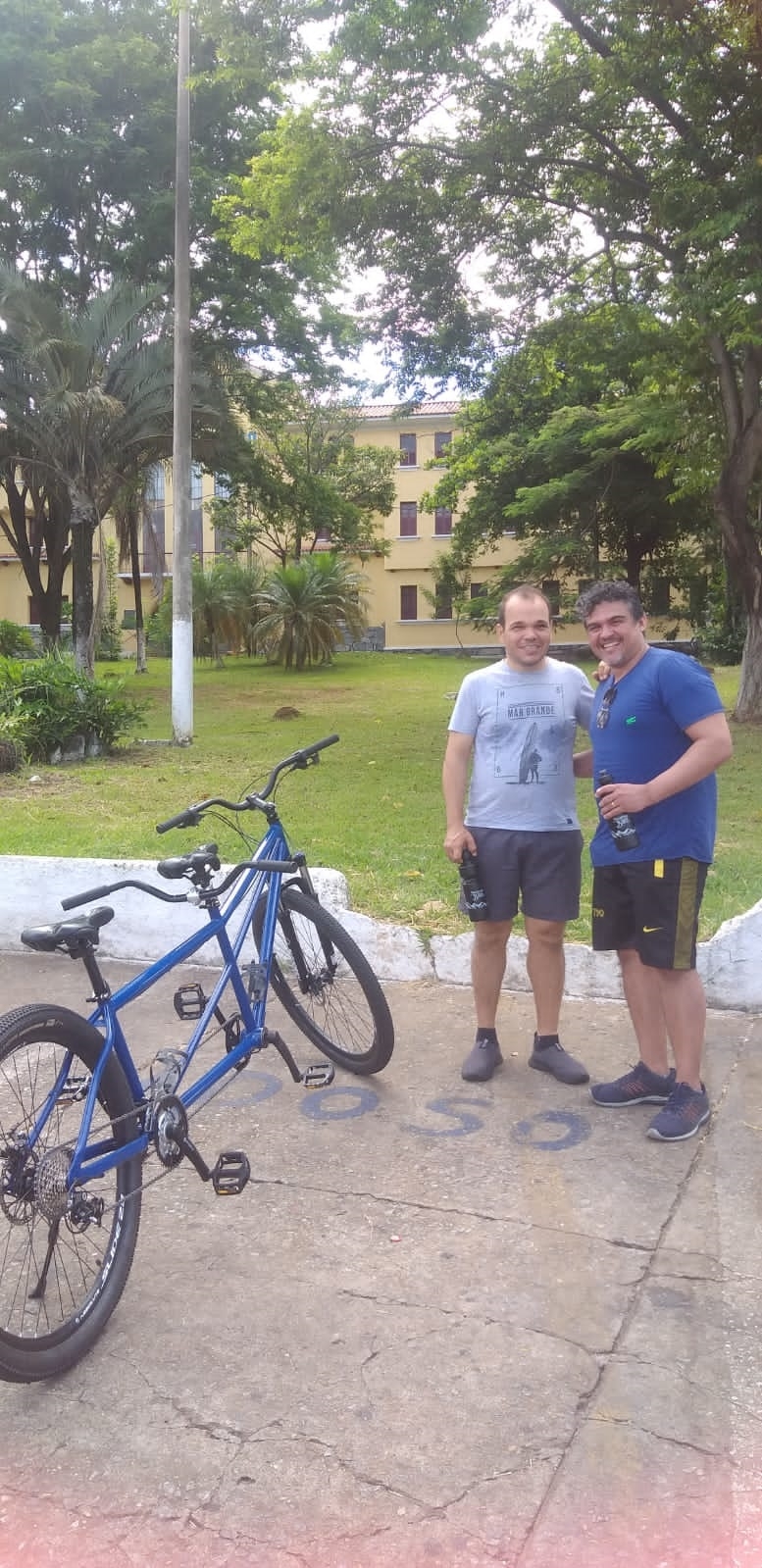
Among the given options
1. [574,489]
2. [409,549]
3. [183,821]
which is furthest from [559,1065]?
[409,549]

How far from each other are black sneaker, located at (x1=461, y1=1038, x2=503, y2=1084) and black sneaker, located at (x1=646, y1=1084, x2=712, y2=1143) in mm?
664

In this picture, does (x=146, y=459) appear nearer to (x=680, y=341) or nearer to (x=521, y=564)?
(x=680, y=341)

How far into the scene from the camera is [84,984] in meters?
5.32

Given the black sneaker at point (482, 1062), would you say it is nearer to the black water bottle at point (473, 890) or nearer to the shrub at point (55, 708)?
the black water bottle at point (473, 890)

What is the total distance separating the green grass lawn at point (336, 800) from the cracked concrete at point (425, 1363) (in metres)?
1.91

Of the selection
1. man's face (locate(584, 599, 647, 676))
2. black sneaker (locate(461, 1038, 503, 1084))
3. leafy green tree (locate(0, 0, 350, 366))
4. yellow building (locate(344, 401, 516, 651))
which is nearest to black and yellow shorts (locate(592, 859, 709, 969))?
man's face (locate(584, 599, 647, 676))

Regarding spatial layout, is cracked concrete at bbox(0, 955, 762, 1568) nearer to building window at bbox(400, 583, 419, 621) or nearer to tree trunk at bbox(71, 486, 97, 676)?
tree trunk at bbox(71, 486, 97, 676)

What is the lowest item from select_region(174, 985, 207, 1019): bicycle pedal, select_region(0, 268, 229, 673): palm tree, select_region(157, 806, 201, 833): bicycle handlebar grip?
select_region(174, 985, 207, 1019): bicycle pedal

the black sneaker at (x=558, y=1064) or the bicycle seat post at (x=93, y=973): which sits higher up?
the bicycle seat post at (x=93, y=973)

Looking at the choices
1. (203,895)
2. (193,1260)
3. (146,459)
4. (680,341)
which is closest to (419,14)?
(680,341)

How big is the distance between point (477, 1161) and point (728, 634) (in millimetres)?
23218

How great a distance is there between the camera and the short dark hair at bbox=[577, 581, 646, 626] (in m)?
3.70

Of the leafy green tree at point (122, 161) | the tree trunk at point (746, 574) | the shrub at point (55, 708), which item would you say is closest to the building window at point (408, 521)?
the leafy green tree at point (122, 161)

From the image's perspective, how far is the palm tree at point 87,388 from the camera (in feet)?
47.4
